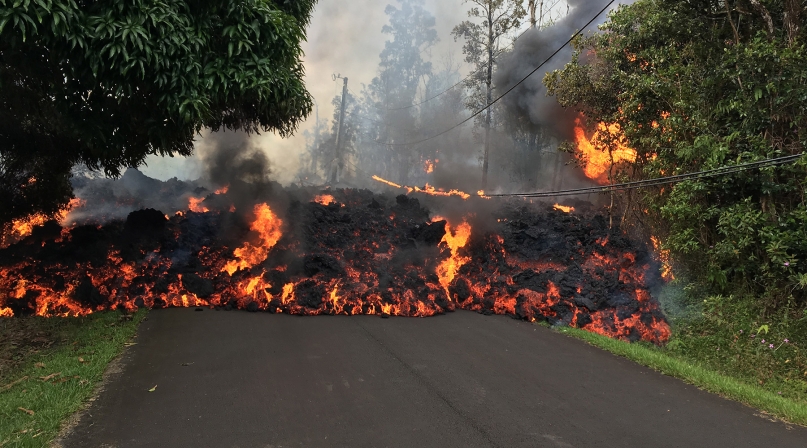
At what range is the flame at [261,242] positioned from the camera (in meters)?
12.2

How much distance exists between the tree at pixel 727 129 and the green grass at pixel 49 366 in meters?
9.98

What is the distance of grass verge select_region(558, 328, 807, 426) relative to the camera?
5672 mm

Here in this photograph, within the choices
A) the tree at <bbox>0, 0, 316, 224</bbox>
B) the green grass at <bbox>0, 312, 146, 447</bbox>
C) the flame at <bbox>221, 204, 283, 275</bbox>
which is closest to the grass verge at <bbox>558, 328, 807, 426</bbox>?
the tree at <bbox>0, 0, 316, 224</bbox>

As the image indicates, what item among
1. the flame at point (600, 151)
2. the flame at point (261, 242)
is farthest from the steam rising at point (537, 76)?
the flame at point (261, 242)

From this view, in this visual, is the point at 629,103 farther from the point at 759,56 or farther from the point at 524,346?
the point at 524,346

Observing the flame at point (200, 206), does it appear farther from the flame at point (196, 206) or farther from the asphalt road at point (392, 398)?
the asphalt road at point (392, 398)

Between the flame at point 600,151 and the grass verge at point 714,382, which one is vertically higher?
the flame at point 600,151

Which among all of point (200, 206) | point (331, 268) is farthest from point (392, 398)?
point (200, 206)

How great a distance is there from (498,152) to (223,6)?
28.7m

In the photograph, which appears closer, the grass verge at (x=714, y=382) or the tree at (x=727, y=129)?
the grass verge at (x=714, y=382)

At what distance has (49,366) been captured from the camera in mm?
6336

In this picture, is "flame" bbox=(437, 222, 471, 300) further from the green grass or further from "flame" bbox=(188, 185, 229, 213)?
the green grass

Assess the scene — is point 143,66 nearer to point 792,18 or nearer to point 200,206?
point 792,18

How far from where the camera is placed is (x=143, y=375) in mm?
6078
